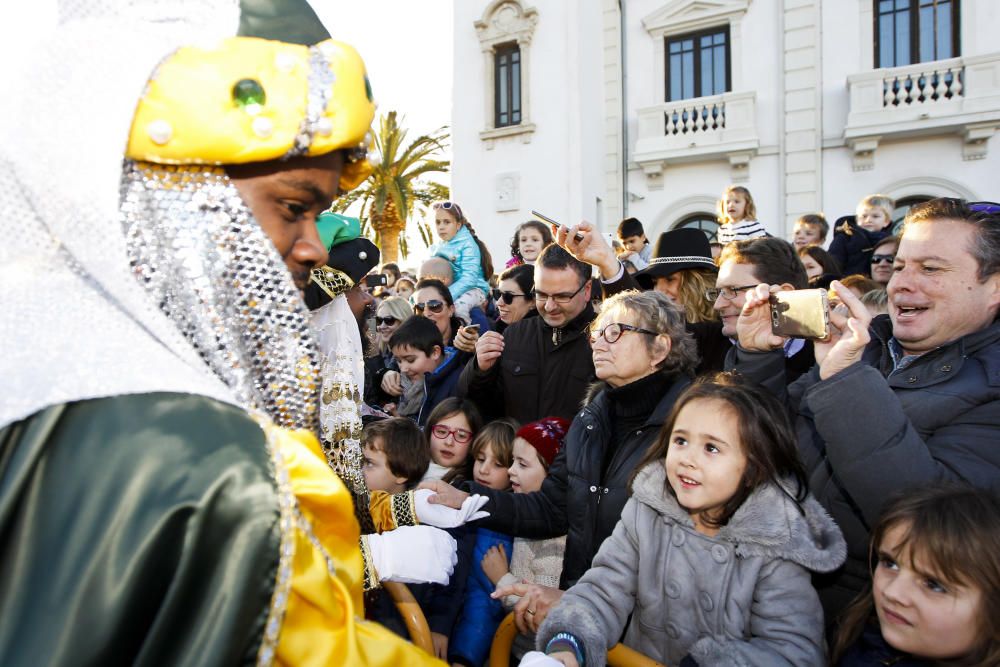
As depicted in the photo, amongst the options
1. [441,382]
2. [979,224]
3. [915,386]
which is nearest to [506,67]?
[441,382]

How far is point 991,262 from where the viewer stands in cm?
236

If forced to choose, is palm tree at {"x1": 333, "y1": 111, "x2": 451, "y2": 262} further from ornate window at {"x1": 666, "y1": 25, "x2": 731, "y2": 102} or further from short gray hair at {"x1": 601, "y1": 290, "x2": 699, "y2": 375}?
short gray hair at {"x1": 601, "y1": 290, "x2": 699, "y2": 375}

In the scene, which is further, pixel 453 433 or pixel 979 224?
pixel 453 433

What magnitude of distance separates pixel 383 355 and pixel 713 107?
38.2 ft

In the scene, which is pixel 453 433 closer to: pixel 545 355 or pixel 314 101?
pixel 545 355

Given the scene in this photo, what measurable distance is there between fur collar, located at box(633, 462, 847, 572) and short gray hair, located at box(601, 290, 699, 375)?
100 cm

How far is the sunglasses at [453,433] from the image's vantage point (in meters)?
4.08

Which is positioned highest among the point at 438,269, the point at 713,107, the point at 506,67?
the point at 506,67

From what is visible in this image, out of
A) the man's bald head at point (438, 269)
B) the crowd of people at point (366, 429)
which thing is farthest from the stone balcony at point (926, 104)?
the crowd of people at point (366, 429)

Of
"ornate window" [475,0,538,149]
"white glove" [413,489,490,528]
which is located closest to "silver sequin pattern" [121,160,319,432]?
"white glove" [413,489,490,528]

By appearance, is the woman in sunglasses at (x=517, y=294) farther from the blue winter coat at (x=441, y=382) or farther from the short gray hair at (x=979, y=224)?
the short gray hair at (x=979, y=224)

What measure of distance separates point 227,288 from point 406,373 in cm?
416

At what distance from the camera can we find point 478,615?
10.5 feet

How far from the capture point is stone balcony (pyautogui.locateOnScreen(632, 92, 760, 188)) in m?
15.0
